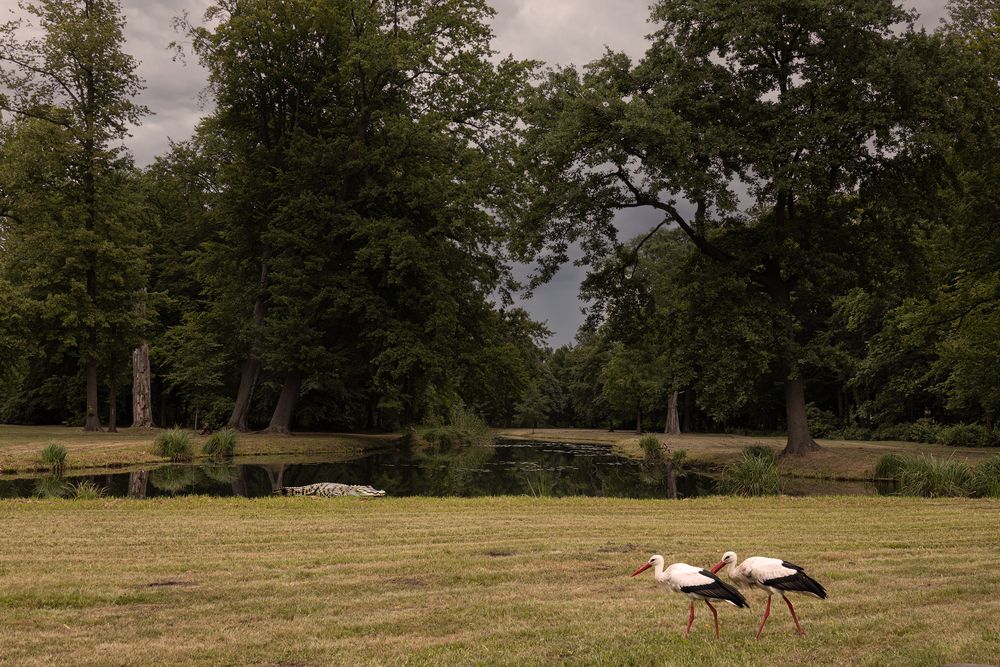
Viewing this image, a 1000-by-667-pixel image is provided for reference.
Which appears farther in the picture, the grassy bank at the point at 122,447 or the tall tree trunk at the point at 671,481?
the grassy bank at the point at 122,447

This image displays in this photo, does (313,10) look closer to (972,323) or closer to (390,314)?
(390,314)

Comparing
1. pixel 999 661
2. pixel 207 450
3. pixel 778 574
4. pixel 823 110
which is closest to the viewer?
pixel 999 661

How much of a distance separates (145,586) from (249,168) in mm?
35596

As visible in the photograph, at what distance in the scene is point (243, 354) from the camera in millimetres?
44906

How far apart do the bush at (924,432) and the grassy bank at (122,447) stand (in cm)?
3198

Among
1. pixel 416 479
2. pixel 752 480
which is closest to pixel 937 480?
pixel 752 480

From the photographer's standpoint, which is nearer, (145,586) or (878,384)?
(145,586)

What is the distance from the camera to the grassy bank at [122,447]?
26.4m

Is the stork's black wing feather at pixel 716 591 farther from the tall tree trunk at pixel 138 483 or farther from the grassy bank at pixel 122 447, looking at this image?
the grassy bank at pixel 122 447

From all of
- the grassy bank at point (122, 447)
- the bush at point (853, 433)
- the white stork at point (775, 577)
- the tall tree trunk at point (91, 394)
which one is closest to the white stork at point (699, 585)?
the white stork at point (775, 577)

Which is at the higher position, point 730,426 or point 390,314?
point 390,314

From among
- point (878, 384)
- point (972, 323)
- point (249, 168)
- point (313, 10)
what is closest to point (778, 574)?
point (972, 323)

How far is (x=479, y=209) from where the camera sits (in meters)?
38.7

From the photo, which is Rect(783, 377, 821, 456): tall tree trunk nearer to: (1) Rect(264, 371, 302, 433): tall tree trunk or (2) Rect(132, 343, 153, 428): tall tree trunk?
(1) Rect(264, 371, 302, 433): tall tree trunk
